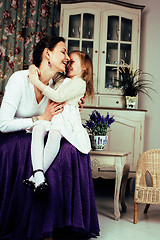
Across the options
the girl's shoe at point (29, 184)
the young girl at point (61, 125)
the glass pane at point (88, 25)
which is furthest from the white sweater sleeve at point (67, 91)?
the glass pane at point (88, 25)

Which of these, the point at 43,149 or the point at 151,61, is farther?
the point at 151,61

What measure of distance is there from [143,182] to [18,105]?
1.19 metres

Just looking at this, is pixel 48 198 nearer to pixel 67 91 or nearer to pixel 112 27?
pixel 67 91

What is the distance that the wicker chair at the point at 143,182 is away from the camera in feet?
6.95

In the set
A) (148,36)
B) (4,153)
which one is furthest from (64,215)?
(148,36)

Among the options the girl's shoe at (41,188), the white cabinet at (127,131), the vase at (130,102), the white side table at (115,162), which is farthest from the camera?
the vase at (130,102)

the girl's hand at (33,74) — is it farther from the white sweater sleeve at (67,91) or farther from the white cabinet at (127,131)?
the white cabinet at (127,131)

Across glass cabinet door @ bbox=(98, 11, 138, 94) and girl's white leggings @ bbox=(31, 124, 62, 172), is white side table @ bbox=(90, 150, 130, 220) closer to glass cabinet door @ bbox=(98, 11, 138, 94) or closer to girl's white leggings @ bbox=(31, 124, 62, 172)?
girl's white leggings @ bbox=(31, 124, 62, 172)

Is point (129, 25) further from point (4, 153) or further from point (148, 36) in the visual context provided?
point (4, 153)

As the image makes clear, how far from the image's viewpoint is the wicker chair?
212 cm

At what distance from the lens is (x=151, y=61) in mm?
3713

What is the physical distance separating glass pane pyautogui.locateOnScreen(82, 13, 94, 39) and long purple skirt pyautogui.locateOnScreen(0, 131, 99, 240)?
2.10m

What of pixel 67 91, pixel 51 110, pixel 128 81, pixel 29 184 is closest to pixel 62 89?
pixel 67 91

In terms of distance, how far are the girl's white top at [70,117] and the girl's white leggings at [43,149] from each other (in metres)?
0.07
